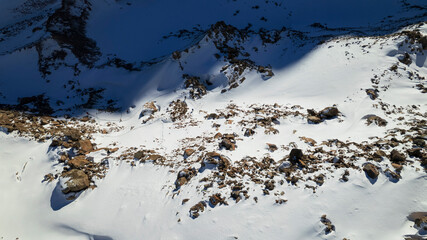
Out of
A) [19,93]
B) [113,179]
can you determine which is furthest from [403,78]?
[19,93]

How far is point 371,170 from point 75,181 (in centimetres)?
1177

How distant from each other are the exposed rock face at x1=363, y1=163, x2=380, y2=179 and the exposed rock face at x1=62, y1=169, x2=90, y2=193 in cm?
1140

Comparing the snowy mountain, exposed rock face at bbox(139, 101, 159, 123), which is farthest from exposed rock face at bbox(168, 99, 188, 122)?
exposed rock face at bbox(139, 101, 159, 123)

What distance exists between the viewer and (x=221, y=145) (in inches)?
392

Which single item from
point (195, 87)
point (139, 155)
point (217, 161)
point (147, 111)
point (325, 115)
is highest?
point (195, 87)

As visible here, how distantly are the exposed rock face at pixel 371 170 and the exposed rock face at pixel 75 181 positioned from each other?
1140 cm

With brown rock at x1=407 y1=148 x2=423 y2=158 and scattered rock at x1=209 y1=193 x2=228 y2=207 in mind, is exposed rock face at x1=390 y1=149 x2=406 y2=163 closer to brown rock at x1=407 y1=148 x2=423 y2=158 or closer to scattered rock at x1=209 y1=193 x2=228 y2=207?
brown rock at x1=407 y1=148 x2=423 y2=158

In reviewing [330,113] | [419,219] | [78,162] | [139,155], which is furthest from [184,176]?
[330,113]

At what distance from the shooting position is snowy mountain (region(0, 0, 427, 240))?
6785 millimetres

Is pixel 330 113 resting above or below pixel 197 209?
above

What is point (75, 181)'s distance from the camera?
348 inches

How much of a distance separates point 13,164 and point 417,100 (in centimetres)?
2173

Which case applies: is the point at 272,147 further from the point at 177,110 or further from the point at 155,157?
the point at 177,110

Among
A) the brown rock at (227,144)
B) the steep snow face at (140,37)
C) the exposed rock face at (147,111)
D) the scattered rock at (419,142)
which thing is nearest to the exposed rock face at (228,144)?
the brown rock at (227,144)
